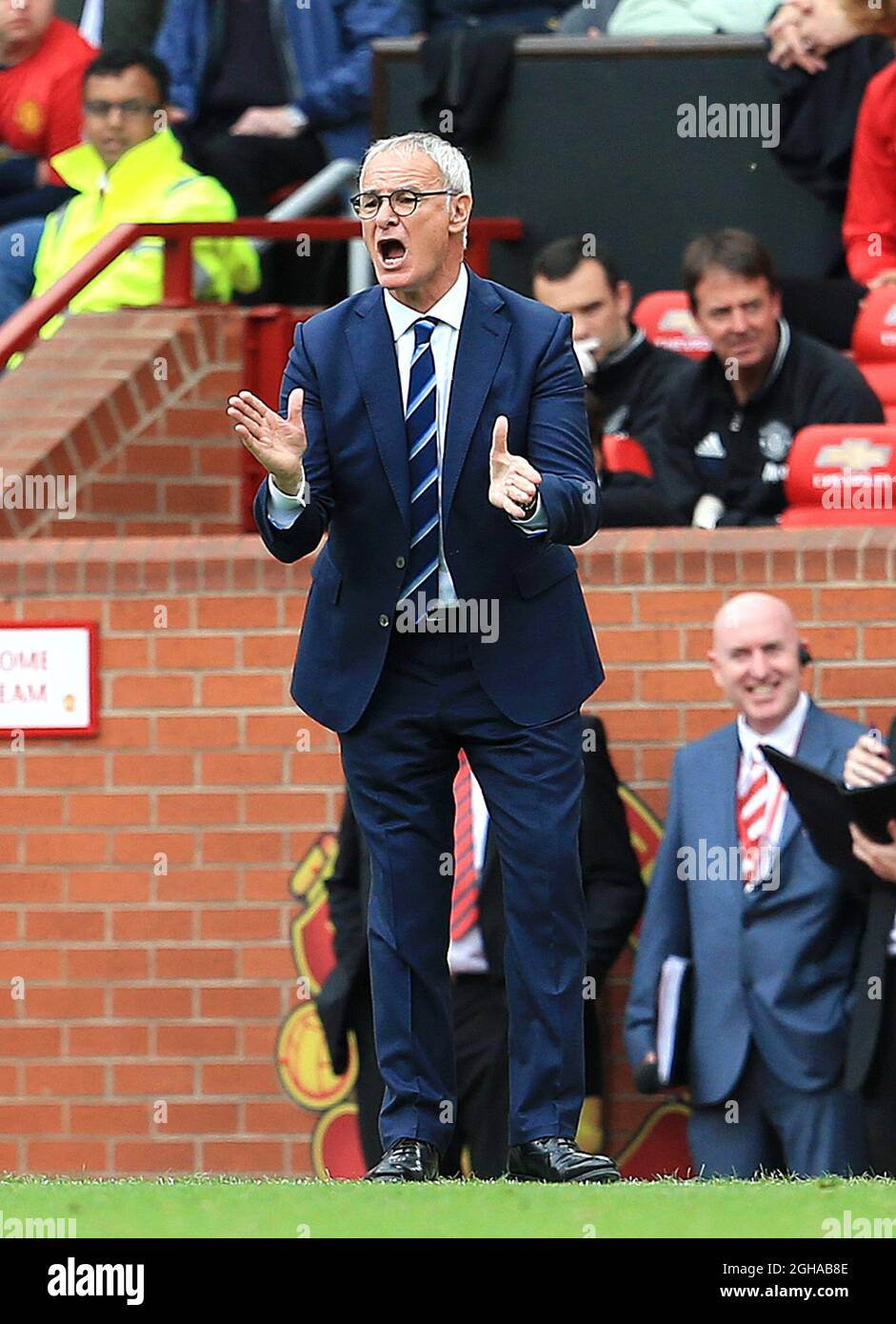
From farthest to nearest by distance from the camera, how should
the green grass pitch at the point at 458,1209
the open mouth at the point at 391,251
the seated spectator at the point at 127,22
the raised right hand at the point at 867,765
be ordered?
the seated spectator at the point at 127,22
the raised right hand at the point at 867,765
the open mouth at the point at 391,251
the green grass pitch at the point at 458,1209

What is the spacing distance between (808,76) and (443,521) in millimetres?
5044

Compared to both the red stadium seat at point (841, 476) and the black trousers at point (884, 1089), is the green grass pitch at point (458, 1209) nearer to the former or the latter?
the black trousers at point (884, 1089)

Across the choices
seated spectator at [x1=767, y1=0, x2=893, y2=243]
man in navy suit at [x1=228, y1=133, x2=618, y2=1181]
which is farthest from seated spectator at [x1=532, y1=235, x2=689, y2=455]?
man in navy suit at [x1=228, y1=133, x2=618, y2=1181]

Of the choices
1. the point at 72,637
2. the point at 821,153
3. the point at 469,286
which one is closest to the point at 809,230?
the point at 821,153

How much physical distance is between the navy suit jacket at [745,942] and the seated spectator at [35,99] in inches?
170

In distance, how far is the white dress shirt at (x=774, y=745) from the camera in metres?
7.31

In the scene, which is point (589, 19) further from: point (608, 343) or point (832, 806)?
point (832, 806)

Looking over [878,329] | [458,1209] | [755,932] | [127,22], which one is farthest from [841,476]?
[127,22]

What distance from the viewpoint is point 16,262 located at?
395 inches

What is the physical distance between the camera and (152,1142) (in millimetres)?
8203

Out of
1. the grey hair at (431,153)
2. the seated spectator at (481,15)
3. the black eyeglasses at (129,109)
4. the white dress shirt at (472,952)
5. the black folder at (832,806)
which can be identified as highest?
the seated spectator at (481,15)

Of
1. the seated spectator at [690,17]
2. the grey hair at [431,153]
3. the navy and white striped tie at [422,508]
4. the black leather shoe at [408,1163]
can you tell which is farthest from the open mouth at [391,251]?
the seated spectator at [690,17]

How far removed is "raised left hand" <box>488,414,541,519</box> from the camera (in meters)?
4.67

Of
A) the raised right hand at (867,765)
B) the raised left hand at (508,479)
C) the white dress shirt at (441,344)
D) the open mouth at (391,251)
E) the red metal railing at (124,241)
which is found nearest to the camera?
the raised left hand at (508,479)
